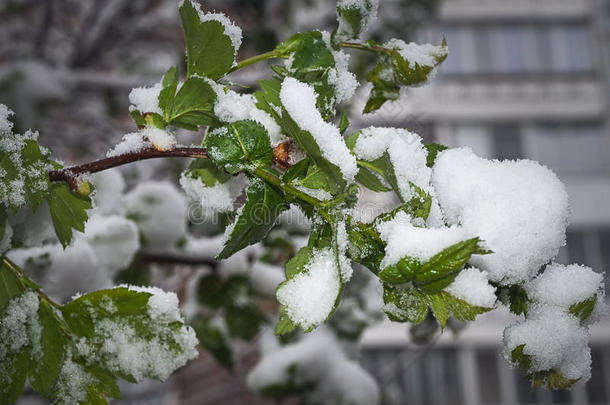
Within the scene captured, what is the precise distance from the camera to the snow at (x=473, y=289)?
1.37ft

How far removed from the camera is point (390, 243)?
1.41 ft

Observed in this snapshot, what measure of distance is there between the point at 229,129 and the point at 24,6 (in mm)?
2509

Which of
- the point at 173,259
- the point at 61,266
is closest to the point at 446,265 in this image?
the point at 61,266

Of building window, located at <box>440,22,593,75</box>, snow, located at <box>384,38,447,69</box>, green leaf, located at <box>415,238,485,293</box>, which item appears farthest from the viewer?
building window, located at <box>440,22,593,75</box>

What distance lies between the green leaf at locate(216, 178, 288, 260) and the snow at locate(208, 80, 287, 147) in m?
0.05

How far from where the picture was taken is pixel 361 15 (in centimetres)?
59

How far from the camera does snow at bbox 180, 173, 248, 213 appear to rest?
581mm

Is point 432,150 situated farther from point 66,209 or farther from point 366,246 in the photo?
point 66,209

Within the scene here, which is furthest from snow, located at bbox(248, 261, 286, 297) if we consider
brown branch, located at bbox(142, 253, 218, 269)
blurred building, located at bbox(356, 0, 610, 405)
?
blurred building, located at bbox(356, 0, 610, 405)

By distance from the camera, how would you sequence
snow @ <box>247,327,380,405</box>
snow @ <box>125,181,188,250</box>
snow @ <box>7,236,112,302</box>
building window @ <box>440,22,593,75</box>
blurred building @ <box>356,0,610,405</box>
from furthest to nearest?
building window @ <box>440,22,593,75</box> → blurred building @ <box>356,0,610,405</box> → snow @ <box>247,327,380,405</box> → snow @ <box>125,181,188,250</box> → snow @ <box>7,236,112,302</box>

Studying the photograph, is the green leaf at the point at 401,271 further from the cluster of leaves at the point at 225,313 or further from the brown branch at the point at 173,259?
the cluster of leaves at the point at 225,313

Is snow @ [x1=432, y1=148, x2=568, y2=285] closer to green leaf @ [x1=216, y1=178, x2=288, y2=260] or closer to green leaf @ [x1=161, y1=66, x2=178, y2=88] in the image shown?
green leaf @ [x1=216, y1=178, x2=288, y2=260]

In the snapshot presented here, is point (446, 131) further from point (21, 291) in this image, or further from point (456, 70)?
point (21, 291)

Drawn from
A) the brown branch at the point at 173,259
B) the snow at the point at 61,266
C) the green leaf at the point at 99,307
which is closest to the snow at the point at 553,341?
the green leaf at the point at 99,307
